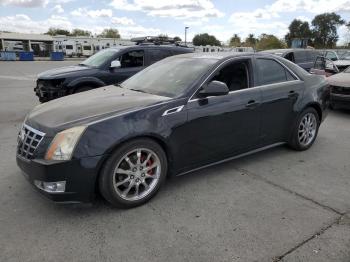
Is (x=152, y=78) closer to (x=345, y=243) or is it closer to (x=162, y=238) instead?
(x=162, y=238)

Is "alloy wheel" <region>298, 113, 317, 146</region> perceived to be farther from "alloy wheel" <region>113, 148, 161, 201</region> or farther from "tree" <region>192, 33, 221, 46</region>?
"tree" <region>192, 33, 221, 46</region>

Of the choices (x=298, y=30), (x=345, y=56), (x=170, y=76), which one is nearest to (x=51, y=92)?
(x=170, y=76)

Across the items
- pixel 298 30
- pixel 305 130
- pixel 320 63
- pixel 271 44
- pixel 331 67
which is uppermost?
pixel 298 30

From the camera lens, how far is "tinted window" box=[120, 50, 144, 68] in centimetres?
870

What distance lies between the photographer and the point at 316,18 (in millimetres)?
95750

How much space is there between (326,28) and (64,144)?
340 feet

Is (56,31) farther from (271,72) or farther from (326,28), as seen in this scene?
(271,72)

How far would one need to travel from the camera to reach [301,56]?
36.7ft

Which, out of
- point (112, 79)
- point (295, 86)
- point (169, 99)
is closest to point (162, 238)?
point (169, 99)

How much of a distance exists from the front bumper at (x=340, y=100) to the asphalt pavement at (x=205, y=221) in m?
4.17

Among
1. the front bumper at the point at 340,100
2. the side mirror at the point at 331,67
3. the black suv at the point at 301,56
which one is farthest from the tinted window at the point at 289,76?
the side mirror at the point at 331,67

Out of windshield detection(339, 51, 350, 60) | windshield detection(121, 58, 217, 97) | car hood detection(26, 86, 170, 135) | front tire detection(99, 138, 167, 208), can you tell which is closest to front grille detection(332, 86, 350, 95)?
windshield detection(121, 58, 217, 97)

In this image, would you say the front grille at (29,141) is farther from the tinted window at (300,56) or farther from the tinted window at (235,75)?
the tinted window at (300,56)

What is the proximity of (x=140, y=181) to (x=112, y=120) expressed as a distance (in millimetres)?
739
